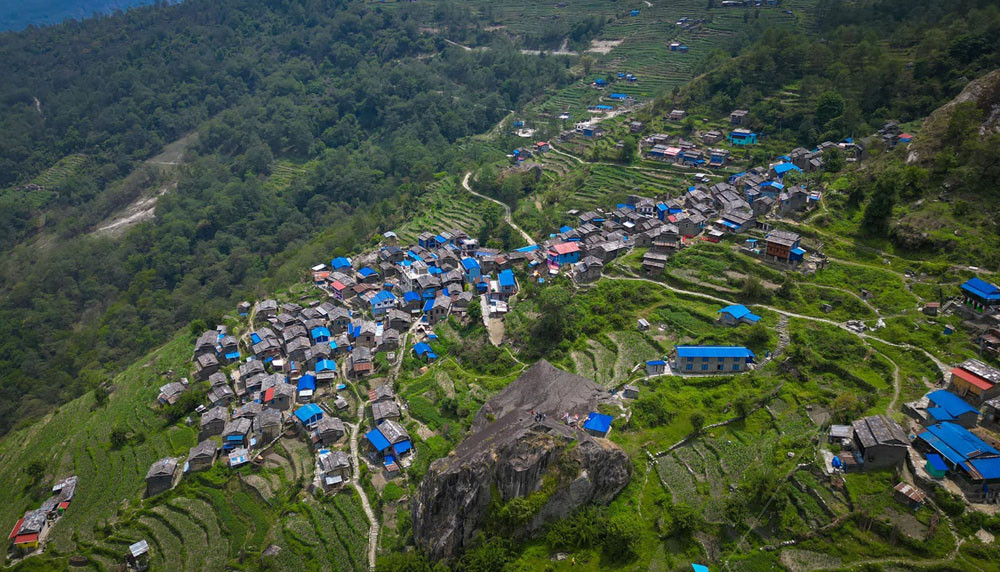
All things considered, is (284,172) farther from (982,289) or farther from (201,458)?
(982,289)

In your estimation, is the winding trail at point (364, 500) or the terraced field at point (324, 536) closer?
the terraced field at point (324, 536)

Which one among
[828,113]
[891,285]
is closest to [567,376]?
[891,285]

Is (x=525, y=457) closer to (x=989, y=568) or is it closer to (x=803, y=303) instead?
(x=989, y=568)

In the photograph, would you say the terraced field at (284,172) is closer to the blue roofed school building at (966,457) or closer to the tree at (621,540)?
the tree at (621,540)

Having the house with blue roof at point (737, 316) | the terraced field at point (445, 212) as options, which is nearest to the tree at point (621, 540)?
the house with blue roof at point (737, 316)

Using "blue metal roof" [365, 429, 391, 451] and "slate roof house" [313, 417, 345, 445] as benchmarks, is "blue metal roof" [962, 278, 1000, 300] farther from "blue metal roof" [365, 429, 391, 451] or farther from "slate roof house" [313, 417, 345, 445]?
"slate roof house" [313, 417, 345, 445]

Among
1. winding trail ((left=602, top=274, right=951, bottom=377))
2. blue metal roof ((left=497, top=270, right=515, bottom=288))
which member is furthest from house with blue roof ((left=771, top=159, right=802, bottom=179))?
blue metal roof ((left=497, top=270, right=515, bottom=288))
